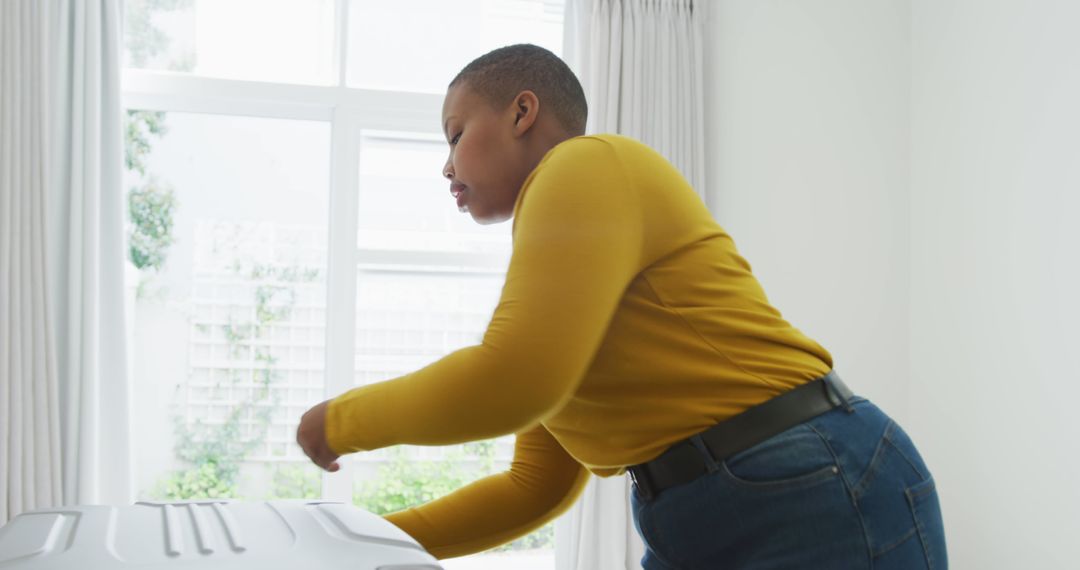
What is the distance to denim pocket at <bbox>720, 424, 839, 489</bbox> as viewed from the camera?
86 centimetres

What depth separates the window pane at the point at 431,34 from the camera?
3.45 m

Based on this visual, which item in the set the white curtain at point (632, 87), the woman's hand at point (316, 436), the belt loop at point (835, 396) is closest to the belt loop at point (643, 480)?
the belt loop at point (835, 396)

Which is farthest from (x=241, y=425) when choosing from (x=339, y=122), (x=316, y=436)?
(x=316, y=436)

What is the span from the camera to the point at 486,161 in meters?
1.06

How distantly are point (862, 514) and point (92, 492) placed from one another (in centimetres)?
268

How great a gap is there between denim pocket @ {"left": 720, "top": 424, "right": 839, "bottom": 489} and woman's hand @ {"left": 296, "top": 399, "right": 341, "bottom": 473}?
13.3 inches

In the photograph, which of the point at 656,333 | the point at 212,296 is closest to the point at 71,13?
the point at 212,296

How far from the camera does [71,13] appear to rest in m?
3.08

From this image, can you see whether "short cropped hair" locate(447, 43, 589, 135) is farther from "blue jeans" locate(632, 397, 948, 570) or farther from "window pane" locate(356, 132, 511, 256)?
"window pane" locate(356, 132, 511, 256)

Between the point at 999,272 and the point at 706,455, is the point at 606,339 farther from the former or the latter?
the point at 999,272

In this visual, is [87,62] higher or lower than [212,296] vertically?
higher

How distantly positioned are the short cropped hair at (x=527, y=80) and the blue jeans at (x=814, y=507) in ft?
1.44

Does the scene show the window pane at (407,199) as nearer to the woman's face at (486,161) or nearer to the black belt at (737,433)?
the woman's face at (486,161)

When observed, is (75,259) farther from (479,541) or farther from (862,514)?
(862,514)
